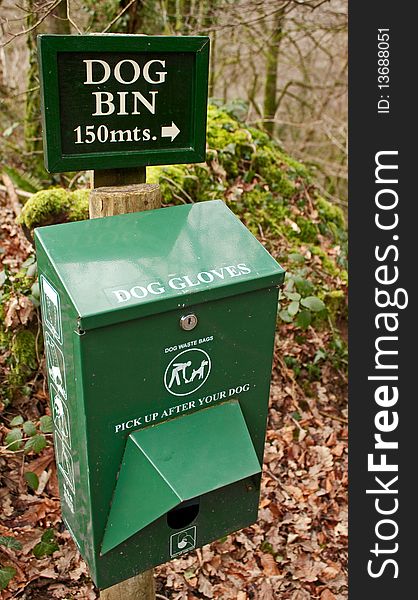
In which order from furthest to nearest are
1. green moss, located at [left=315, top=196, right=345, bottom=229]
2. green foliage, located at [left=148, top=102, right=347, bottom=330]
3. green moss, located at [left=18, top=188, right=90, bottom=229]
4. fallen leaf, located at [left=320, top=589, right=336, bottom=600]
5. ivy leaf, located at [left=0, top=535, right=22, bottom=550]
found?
green moss, located at [left=315, top=196, right=345, bottom=229]
green foliage, located at [left=148, top=102, right=347, bottom=330]
green moss, located at [left=18, top=188, right=90, bottom=229]
fallen leaf, located at [left=320, top=589, right=336, bottom=600]
ivy leaf, located at [left=0, top=535, right=22, bottom=550]

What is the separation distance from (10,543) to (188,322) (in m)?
1.68

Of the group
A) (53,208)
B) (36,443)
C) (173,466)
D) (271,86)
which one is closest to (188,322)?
(173,466)

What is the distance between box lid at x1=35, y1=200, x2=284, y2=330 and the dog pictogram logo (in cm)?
20

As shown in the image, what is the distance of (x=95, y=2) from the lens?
20.4 ft

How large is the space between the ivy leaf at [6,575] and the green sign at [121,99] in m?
1.85

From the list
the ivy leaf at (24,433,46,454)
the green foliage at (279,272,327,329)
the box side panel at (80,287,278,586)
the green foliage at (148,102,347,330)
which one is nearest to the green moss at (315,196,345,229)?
the green foliage at (148,102,347,330)

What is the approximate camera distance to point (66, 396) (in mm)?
2080

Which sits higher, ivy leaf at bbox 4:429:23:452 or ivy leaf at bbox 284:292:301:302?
ivy leaf at bbox 284:292:301:302

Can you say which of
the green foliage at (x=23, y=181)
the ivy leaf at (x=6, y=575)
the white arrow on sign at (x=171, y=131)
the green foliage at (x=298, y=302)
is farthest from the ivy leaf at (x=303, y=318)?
the green foliage at (x=23, y=181)

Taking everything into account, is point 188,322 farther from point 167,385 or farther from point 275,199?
point 275,199

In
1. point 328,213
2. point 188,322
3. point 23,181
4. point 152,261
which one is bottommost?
point 328,213

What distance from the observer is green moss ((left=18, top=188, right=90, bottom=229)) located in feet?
12.7

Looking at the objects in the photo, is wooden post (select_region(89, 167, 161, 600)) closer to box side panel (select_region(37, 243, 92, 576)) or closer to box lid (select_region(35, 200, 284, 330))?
box lid (select_region(35, 200, 284, 330))

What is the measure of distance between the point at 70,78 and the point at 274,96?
7.48m
